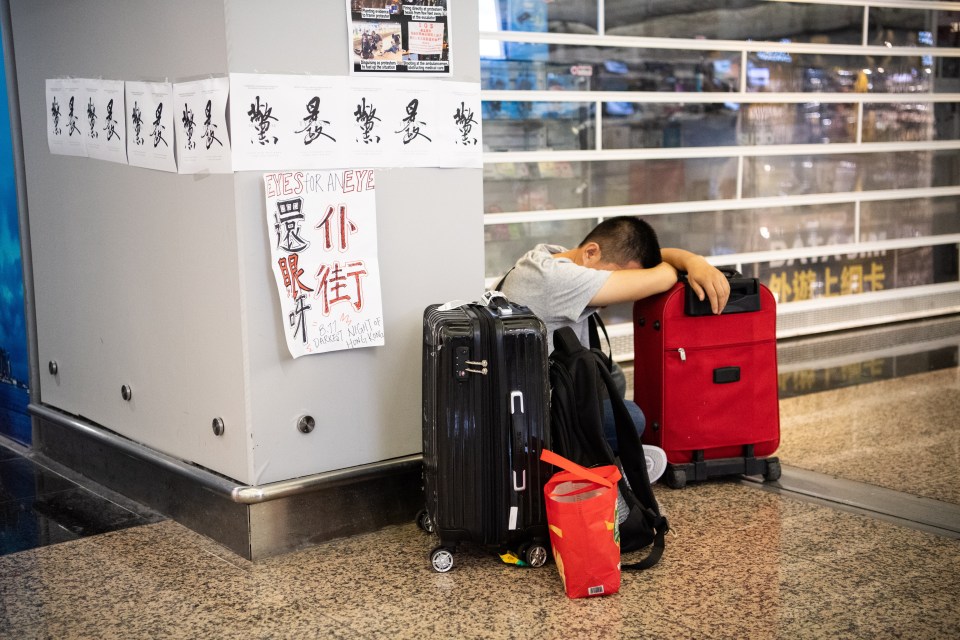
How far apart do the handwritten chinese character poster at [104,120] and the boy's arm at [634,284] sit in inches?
64.9

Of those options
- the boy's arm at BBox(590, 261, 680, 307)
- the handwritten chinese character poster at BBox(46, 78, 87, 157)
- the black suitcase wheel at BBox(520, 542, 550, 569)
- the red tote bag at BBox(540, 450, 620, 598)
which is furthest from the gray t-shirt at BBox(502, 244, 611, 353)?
the handwritten chinese character poster at BBox(46, 78, 87, 157)

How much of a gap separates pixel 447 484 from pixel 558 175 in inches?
121

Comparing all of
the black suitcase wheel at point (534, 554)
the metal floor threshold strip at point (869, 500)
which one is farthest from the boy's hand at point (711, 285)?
the black suitcase wheel at point (534, 554)

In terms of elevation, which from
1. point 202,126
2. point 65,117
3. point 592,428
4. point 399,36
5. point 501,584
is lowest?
point 501,584

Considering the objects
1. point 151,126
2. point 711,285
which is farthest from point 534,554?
point 151,126

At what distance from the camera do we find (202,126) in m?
3.00

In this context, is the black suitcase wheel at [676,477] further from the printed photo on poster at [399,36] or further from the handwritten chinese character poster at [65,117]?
the handwritten chinese character poster at [65,117]

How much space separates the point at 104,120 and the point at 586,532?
2.15m

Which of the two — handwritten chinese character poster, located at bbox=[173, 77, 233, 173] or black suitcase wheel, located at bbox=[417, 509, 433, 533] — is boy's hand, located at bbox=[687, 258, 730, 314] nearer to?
black suitcase wheel, located at bbox=[417, 509, 433, 533]

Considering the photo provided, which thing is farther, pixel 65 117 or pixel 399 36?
pixel 65 117

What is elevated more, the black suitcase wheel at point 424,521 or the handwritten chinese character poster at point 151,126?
the handwritten chinese character poster at point 151,126

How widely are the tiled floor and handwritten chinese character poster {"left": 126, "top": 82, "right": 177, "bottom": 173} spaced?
1.18m

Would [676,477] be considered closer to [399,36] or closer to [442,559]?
[442,559]

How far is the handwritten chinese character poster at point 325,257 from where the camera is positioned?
2.98m
